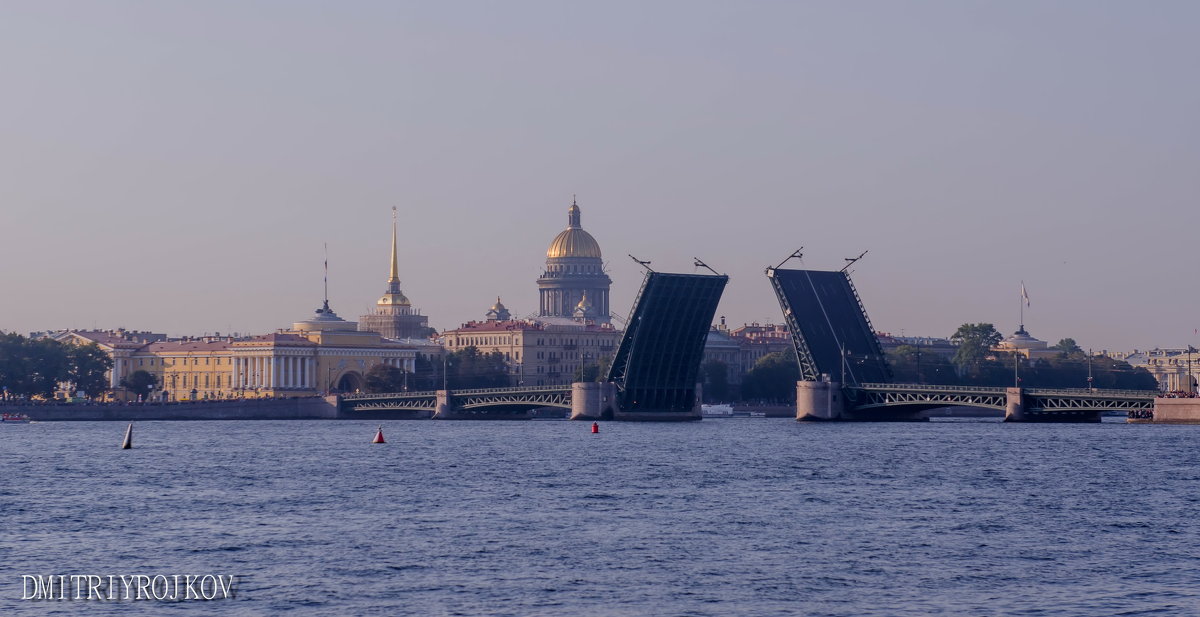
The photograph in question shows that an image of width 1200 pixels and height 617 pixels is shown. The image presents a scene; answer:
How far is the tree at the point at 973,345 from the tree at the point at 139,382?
133 feet

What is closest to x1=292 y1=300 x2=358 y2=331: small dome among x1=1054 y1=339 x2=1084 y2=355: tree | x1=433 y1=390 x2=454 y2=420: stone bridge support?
x1=433 y1=390 x2=454 y2=420: stone bridge support

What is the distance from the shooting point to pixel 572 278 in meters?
143

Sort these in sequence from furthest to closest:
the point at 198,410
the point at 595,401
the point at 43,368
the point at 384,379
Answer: the point at 384,379 < the point at 43,368 < the point at 198,410 < the point at 595,401

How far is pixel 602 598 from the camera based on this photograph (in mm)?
19328

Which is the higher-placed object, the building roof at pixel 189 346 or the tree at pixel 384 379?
the building roof at pixel 189 346

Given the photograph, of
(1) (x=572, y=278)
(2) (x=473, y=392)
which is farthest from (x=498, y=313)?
(2) (x=473, y=392)

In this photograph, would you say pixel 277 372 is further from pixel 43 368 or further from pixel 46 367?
pixel 43 368

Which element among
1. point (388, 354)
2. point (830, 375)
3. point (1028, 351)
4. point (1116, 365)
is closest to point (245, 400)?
point (388, 354)

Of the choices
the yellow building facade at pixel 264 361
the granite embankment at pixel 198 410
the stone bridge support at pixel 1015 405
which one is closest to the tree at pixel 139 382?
the yellow building facade at pixel 264 361

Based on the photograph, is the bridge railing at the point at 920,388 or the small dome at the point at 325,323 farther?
the small dome at the point at 325,323

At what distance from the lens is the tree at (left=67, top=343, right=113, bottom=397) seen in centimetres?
9138

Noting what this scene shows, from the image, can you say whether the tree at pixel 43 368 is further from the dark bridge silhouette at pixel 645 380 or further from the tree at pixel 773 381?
the tree at pixel 773 381

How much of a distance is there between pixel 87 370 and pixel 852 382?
39945mm

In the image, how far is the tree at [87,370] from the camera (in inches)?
3597
